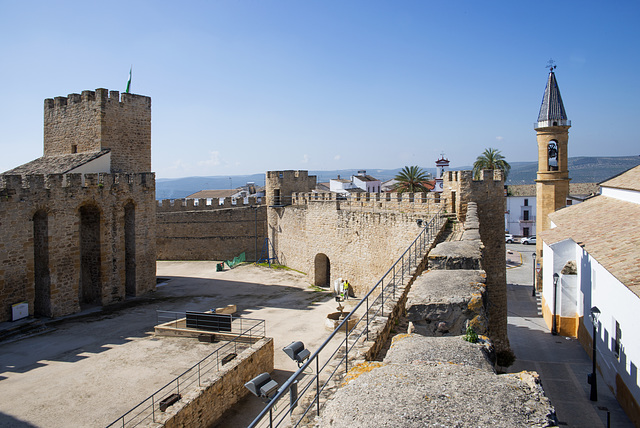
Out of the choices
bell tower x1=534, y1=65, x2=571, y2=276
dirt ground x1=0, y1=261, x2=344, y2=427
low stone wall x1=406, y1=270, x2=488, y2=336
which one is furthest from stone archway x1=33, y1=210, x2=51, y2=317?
bell tower x1=534, y1=65, x2=571, y2=276

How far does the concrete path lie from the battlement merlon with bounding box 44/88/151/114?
1758 centimetres

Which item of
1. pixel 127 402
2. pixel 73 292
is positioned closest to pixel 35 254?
pixel 73 292

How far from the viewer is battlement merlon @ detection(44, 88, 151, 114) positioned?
18.7m

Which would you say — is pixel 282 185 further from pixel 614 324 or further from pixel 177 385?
pixel 614 324

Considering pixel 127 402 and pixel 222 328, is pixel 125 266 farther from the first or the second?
pixel 127 402

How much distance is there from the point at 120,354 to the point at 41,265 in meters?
5.77

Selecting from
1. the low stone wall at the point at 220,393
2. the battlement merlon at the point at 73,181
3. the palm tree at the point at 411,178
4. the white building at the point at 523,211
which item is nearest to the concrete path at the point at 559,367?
the low stone wall at the point at 220,393

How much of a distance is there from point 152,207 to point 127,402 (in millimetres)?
11524

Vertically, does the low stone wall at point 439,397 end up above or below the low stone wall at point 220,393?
above

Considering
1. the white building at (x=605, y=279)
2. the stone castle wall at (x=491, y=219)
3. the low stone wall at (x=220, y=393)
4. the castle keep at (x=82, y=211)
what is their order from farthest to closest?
the castle keep at (x=82, y=211), the stone castle wall at (x=491, y=219), the white building at (x=605, y=279), the low stone wall at (x=220, y=393)

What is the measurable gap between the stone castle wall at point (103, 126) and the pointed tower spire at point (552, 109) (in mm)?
21827

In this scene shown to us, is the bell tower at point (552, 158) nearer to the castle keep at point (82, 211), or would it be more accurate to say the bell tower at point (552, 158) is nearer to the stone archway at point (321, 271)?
the stone archway at point (321, 271)

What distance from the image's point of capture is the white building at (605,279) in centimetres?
895

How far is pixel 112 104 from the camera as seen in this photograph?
750 inches
